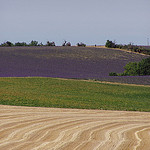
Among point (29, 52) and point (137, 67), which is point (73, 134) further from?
point (29, 52)

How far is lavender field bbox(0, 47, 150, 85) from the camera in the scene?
33.4m

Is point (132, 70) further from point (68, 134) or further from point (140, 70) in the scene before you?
point (68, 134)

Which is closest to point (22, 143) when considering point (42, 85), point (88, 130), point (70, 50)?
point (88, 130)

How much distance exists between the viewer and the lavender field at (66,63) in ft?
110

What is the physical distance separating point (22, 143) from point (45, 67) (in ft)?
108

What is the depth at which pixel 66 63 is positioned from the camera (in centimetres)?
4369

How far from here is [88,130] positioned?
27.6 feet

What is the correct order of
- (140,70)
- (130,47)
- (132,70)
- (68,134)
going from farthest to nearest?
(130,47), (132,70), (140,70), (68,134)

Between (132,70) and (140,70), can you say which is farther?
(132,70)

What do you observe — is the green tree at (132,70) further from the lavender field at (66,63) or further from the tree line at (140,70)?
the lavender field at (66,63)

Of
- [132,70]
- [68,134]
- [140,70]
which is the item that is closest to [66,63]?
[132,70]

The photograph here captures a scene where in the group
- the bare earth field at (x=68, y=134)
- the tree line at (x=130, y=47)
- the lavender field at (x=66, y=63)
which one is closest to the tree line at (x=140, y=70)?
the lavender field at (x=66, y=63)

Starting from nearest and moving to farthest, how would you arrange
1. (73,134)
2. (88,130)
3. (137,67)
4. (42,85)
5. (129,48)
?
1. (73,134)
2. (88,130)
3. (42,85)
4. (137,67)
5. (129,48)

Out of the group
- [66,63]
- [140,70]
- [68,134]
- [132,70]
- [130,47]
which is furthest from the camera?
[130,47]
